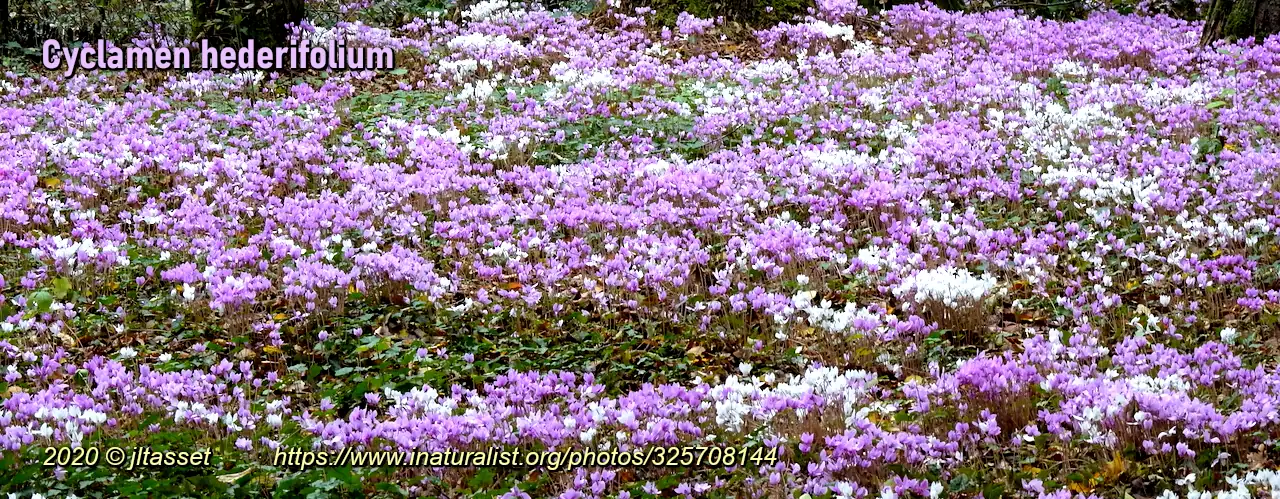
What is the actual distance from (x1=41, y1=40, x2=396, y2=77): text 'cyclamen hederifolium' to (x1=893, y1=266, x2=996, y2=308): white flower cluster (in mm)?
9431

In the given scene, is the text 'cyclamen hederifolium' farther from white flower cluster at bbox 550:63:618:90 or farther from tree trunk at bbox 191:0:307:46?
white flower cluster at bbox 550:63:618:90

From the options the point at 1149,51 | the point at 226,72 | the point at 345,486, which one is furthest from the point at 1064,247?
the point at 226,72

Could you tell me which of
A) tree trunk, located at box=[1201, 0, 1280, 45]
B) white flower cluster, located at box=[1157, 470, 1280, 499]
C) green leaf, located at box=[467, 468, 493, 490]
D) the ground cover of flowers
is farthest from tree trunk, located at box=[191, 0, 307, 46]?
tree trunk, located at box=[1201, 0, 1280, 45]

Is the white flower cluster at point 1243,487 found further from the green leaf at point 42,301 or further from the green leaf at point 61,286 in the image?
the green leaf at point 61,286

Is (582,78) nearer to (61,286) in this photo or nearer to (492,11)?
(492,11)

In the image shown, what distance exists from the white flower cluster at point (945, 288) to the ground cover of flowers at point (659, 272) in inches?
1.0

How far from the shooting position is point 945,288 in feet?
24.0

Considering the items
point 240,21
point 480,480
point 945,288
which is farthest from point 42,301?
point 240,21

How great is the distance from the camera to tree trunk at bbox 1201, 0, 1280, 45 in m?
14.7

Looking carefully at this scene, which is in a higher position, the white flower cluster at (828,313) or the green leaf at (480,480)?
the white flower cluster at (828,313)

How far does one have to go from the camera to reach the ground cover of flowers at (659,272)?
208 inches

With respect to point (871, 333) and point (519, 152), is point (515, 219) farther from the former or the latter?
point (871, 333)

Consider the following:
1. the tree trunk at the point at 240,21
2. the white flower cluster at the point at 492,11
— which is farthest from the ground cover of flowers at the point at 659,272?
the white flower cluster at the point at 492,11

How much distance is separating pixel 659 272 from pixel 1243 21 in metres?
11.1
